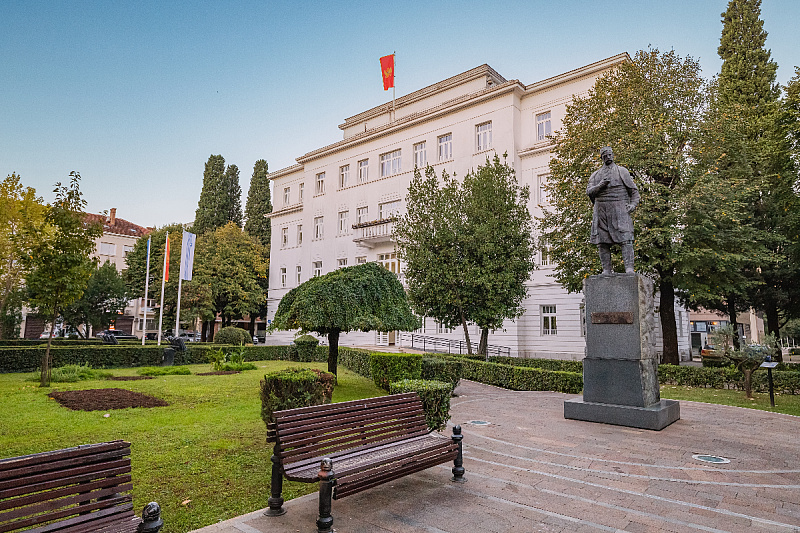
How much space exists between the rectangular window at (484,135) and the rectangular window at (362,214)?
10.3 meters

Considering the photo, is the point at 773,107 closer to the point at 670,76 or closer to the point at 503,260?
the point at 670,76

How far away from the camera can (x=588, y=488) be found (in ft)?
17.3

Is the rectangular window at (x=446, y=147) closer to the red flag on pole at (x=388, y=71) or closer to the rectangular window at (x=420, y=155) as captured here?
the rectangular window at (x=420, y=155)

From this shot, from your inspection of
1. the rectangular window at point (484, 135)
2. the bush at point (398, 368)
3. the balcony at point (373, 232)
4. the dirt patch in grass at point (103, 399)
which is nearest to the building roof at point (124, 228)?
the balcony at point (373, 232)

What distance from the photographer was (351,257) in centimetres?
3659

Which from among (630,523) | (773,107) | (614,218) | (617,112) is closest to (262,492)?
(630,523)

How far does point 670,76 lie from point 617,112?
2.83 metres

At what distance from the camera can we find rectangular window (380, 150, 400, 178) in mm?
34966

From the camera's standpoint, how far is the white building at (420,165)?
27156mm

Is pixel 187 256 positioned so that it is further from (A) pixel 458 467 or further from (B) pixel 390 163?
(A) pixel 458 467

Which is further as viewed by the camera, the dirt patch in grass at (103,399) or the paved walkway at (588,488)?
the dirt patch in grass at (103,399)

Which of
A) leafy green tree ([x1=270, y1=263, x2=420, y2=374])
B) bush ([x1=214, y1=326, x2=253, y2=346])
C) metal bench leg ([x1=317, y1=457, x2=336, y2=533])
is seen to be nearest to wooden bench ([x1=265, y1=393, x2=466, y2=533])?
metal bench leg ([x1=317, y1=457, x2=336, y2=533])

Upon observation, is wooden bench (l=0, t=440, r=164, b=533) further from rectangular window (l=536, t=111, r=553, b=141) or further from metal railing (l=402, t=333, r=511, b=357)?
rectangular window (l=536, t=111, r=553, b=141)

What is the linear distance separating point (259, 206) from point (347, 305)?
43686 millimetres
